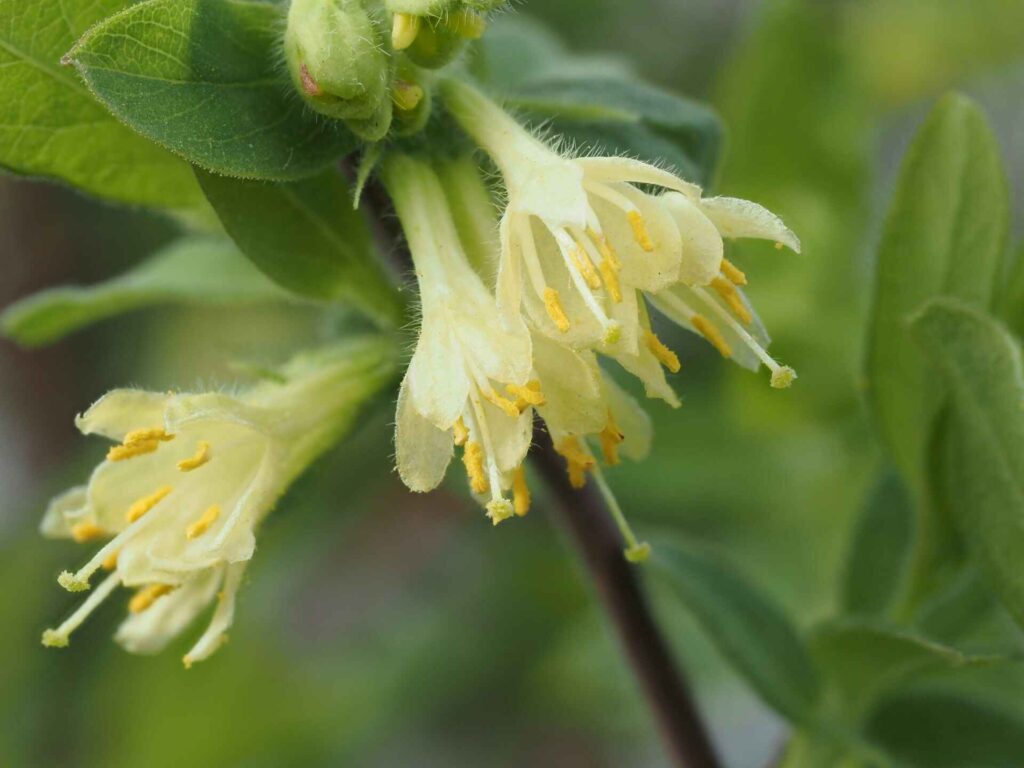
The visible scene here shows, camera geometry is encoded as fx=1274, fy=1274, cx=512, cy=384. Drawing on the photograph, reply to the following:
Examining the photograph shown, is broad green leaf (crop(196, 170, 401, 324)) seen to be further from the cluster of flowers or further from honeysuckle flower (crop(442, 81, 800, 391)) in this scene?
honeysuckle flower (crop(442, 81, 800, 391))

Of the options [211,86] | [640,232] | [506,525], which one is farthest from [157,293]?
[506,525]

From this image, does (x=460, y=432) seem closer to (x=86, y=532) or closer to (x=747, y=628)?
(x=86, y=532)

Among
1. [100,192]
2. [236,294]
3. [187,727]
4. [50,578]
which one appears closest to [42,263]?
[50,578]

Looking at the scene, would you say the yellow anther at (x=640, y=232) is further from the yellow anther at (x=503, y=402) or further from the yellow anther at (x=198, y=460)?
the yellow anther at (x=198, y=460)

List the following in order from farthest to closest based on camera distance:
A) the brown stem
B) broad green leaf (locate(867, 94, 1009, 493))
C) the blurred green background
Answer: the blurred green background < the brown stem < broad green leaf (locate(867, 94, 1009, 493))

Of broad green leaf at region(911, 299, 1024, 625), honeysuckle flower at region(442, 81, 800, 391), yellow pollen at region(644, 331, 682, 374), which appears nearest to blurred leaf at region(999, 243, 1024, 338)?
broad green leaf at region(911, 299, 1024, 625)

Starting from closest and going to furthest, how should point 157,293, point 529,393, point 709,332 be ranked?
point 529,393
point 709,332
point 157,293

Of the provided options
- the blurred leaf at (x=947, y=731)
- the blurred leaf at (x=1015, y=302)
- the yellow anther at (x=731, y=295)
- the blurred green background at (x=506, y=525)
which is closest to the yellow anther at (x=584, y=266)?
the yellow anther at (x=731, y=295)
